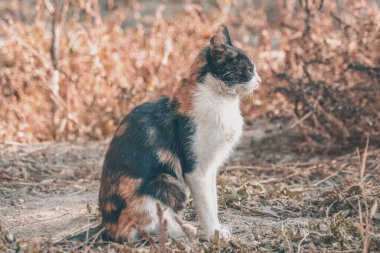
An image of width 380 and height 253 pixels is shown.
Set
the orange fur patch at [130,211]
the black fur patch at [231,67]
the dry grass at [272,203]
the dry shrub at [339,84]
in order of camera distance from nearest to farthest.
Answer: the dry grass at [272,203]
the orange fur patch at [130,211]
the black fur patch at [231,67]
the dry shrub at [339,84]

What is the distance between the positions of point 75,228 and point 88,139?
250cm

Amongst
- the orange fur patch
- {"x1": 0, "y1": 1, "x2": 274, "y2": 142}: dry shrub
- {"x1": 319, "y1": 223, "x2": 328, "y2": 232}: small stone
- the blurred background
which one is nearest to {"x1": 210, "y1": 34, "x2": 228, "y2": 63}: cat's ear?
the orange fur patch

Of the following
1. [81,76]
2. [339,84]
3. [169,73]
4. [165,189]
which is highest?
[339,84]

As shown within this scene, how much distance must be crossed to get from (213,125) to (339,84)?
8.23 ft

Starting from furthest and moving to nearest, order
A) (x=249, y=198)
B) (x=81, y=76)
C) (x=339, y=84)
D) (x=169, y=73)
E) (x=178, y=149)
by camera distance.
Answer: (x=169, y=73) → (x=81, y=76) → (x=339, y=84) → (x=249, y=198) → (x=178, y=149)

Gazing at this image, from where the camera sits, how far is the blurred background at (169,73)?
5.53 m

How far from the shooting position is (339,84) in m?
5.64

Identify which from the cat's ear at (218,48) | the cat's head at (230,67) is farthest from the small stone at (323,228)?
the cat's ear at (218,48)

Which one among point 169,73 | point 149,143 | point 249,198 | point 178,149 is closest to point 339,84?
point 169,73

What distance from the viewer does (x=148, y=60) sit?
22.3 ft

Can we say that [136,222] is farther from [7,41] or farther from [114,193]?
[7,41]

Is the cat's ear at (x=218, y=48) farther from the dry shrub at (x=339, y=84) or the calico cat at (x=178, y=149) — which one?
the dry shrub at (x=339, y=84)

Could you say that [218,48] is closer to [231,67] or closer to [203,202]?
[231,67]

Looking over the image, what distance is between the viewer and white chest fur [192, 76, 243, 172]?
11.1ft
